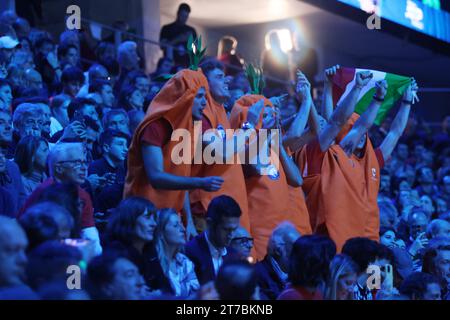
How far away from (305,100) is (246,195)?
792 mm

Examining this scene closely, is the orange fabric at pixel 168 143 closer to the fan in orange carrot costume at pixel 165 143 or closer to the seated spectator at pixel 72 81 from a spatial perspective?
the fan in orange carrot costume at pixel 165 143

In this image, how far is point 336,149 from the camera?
21.7ft

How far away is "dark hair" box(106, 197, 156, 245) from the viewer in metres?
4.78

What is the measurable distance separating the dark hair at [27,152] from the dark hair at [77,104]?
5.12 ft

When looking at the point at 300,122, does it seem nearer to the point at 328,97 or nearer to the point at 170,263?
the point at 328,97

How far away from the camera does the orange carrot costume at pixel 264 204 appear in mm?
5941

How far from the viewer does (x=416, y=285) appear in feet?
16.9

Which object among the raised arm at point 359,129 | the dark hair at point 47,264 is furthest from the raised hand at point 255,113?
the dark hair at point 47,264

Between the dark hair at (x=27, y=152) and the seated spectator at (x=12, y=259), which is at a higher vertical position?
the dark hair at (x=27, y=152)

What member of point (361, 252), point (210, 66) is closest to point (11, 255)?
point (361, 252)

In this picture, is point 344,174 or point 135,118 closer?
point 344,174

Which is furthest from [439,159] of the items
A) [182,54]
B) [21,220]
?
[21,220]

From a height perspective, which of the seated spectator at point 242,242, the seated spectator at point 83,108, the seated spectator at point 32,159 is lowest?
the seated spectator at point 242,242

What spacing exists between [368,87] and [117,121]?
175cm
